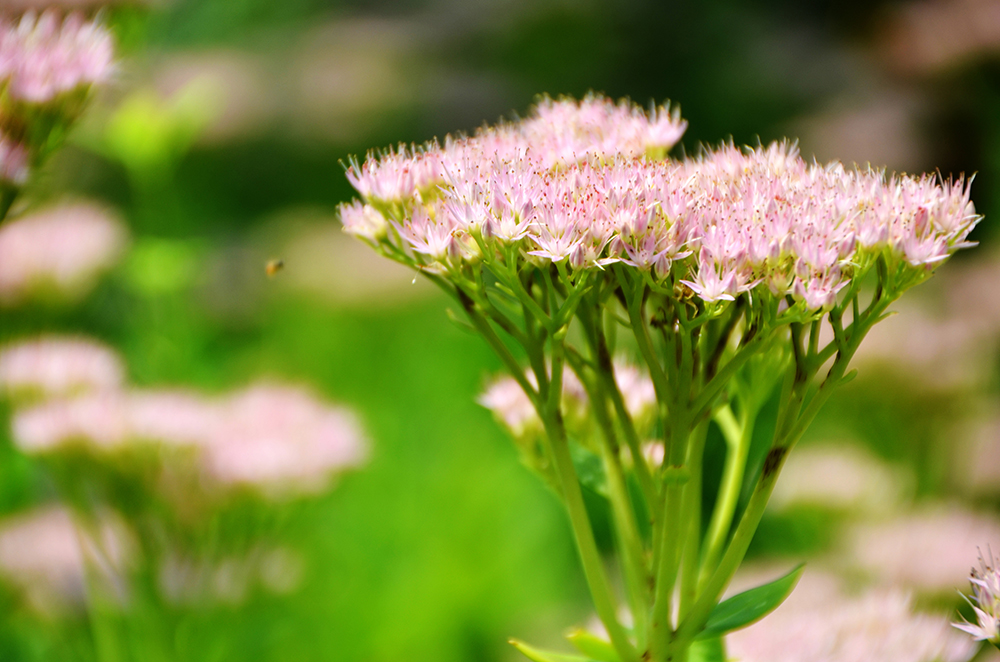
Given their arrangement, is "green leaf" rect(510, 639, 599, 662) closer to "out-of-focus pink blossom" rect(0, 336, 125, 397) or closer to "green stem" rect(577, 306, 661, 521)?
"green stem" rect(577, 306, 661, 521)

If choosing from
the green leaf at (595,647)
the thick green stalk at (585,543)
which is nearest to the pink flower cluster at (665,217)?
the thick green stalk at (585,543)

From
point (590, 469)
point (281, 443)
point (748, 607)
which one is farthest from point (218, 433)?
point (748, 607)

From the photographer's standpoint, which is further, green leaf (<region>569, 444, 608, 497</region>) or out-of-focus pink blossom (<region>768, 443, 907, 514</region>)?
out-of-focus pink blossom (<region>768, 443, 907, 514</region>)

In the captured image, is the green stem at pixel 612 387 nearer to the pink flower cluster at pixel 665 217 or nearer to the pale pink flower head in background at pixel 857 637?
the pink flower cluster at pixel 665 217

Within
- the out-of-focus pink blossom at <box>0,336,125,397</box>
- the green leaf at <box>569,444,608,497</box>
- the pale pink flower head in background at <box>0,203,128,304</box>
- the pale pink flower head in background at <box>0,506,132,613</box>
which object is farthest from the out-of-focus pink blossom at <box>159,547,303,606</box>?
the green leaf at <box>569,444,608,497</box>

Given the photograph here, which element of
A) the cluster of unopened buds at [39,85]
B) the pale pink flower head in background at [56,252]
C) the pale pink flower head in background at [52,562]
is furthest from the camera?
the pale pink flower head in background at [56,252]
